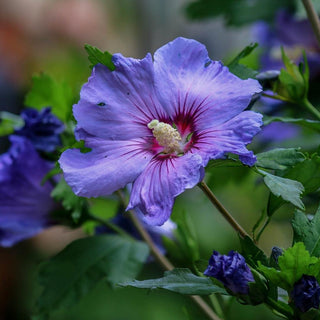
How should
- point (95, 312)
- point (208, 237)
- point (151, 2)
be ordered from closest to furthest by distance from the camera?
point (208, 237), point (95, 312), point (151, 2)

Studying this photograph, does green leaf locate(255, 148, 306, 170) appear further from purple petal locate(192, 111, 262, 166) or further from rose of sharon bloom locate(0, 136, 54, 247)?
rose of sharon bloom locate(0, 136, 54, 247)

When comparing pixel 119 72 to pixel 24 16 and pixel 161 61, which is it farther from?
pixel 24 16

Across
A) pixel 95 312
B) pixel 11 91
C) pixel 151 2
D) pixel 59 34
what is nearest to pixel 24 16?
pixel 59 34

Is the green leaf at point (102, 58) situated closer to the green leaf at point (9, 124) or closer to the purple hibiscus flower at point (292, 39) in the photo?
the green leaf at point (9, 124)

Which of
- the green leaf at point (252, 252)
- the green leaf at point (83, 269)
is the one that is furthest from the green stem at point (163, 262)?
A: the green leaf at point (252, 252)

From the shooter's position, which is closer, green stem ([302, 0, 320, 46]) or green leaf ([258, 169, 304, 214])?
green leaf ([258, 169, 304, 214])

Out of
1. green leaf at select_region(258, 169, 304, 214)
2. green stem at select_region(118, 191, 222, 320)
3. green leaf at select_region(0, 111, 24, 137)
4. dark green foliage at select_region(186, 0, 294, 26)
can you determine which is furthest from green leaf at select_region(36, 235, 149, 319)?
dark green foliage at select_region(186, 0, 294, 26)
